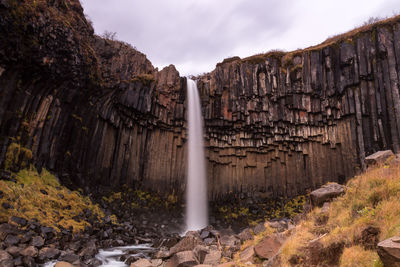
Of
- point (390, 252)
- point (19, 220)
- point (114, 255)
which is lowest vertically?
point (114, 255)

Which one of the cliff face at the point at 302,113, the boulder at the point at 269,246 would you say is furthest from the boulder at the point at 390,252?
the cliff face at the point at 302,113

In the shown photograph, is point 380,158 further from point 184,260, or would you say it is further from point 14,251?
point 14,251

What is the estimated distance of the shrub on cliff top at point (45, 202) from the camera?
11518 mm

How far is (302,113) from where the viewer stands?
74.0 feet

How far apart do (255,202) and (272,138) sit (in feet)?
19.6

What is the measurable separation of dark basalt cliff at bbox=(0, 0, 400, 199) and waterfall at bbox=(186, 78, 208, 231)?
29.6 inches

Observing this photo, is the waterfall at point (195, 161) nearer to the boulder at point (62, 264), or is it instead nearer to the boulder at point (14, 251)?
the boulder at point (62, 264)

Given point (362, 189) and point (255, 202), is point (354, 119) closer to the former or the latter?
point (255, 202)

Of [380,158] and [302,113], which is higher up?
[302,113]

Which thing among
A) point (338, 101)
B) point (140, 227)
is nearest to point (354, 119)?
point (338, 101)

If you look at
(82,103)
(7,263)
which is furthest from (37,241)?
(82,103)

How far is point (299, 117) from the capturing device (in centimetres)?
2253

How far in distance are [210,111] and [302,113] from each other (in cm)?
800

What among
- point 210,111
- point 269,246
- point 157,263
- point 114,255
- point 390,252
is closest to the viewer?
point 390,252
